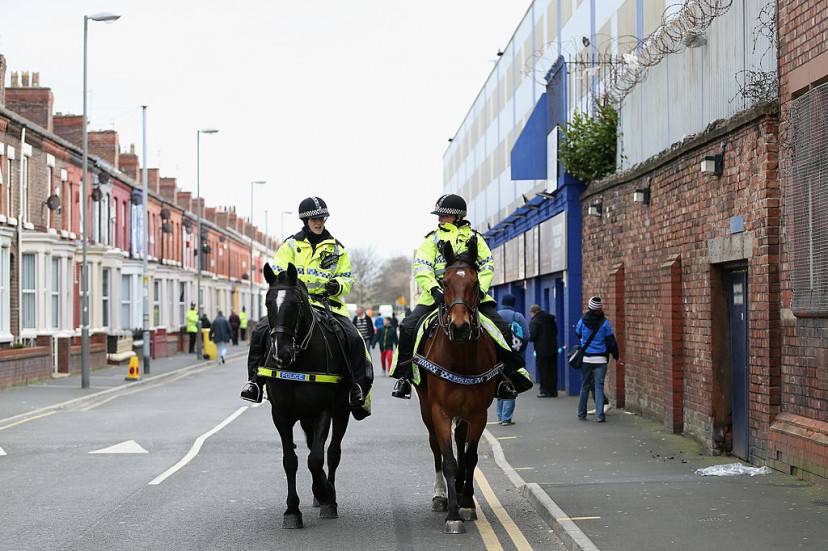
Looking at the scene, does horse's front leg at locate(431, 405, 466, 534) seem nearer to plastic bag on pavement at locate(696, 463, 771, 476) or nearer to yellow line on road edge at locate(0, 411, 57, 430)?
plastic bag on pavement at locate(696, 463, 771, 476)

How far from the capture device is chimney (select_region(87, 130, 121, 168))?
5356 cm

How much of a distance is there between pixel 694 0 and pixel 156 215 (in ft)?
160

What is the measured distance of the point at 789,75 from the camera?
1127 centimetres

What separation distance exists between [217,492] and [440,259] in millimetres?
3446

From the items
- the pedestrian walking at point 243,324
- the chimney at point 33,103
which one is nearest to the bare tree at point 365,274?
the pedestrian walking at point 243,324

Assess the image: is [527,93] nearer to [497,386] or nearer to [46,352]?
[46,352]

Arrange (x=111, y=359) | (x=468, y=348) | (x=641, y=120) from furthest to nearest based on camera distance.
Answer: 1. (x=111, y=359)
2. (x=641, y=120)
3. (x=468, y=348)

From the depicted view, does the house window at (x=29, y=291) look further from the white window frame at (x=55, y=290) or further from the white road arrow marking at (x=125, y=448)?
the white road arrow marking at (x=125, y=448)

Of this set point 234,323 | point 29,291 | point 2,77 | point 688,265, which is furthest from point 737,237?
point 234,323

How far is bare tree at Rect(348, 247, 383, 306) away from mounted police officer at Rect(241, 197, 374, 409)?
141 meters

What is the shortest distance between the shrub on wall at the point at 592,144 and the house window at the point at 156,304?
3489cm

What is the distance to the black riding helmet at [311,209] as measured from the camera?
10.0 m

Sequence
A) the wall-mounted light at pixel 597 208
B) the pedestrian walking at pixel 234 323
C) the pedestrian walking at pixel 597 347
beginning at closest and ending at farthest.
→ the pedestrian walking at pixel 597 347 < the wall-mounted light at pixel 597 208 < the pedestrian walking at pixel 234 323

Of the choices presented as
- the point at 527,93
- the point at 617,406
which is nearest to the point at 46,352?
the point at 527,93
